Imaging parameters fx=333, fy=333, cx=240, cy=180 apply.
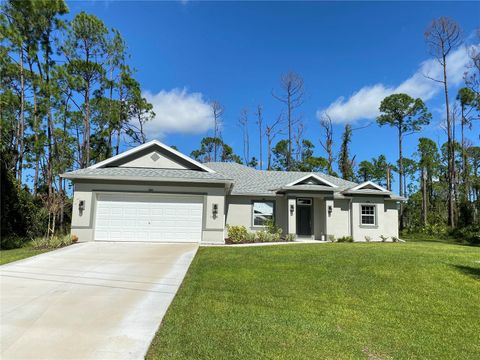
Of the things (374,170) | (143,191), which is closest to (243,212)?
(143,191)

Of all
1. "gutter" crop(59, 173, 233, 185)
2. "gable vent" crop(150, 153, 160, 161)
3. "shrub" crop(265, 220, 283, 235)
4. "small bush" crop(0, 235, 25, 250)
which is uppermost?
"gable vent" crop(150, 153, 160, 161)

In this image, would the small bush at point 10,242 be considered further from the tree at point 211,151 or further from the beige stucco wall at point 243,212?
the tree at point 211,151

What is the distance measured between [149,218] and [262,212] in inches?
260

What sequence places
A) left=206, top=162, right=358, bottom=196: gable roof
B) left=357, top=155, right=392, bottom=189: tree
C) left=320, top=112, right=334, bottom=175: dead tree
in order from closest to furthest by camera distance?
left=206, top=162, right=358, bottom=196: gable roof < left=320, top=112, right=334, bottom=175: dead tree < left=357, top=155, right=392, bottom=189: tree

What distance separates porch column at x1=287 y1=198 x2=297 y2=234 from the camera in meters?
17.9

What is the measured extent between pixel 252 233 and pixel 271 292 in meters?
10.7

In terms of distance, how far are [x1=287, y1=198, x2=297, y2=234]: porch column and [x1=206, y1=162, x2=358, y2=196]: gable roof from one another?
0.83 metres

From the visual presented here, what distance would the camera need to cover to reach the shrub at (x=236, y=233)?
16014mm

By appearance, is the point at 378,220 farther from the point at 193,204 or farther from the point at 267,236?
the point at 193,204

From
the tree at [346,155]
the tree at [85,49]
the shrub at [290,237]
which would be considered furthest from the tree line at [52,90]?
the tree at [346,155]

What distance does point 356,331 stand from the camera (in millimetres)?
4645

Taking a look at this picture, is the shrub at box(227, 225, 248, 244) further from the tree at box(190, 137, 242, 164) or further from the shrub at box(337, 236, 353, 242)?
the tree at box(190, 137, 242, 164)

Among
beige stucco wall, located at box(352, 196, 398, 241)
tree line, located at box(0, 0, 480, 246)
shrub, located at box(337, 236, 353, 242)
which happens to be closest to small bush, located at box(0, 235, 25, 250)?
tree line, located at box(0, 0, 480, 246)

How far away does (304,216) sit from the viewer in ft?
63.5
